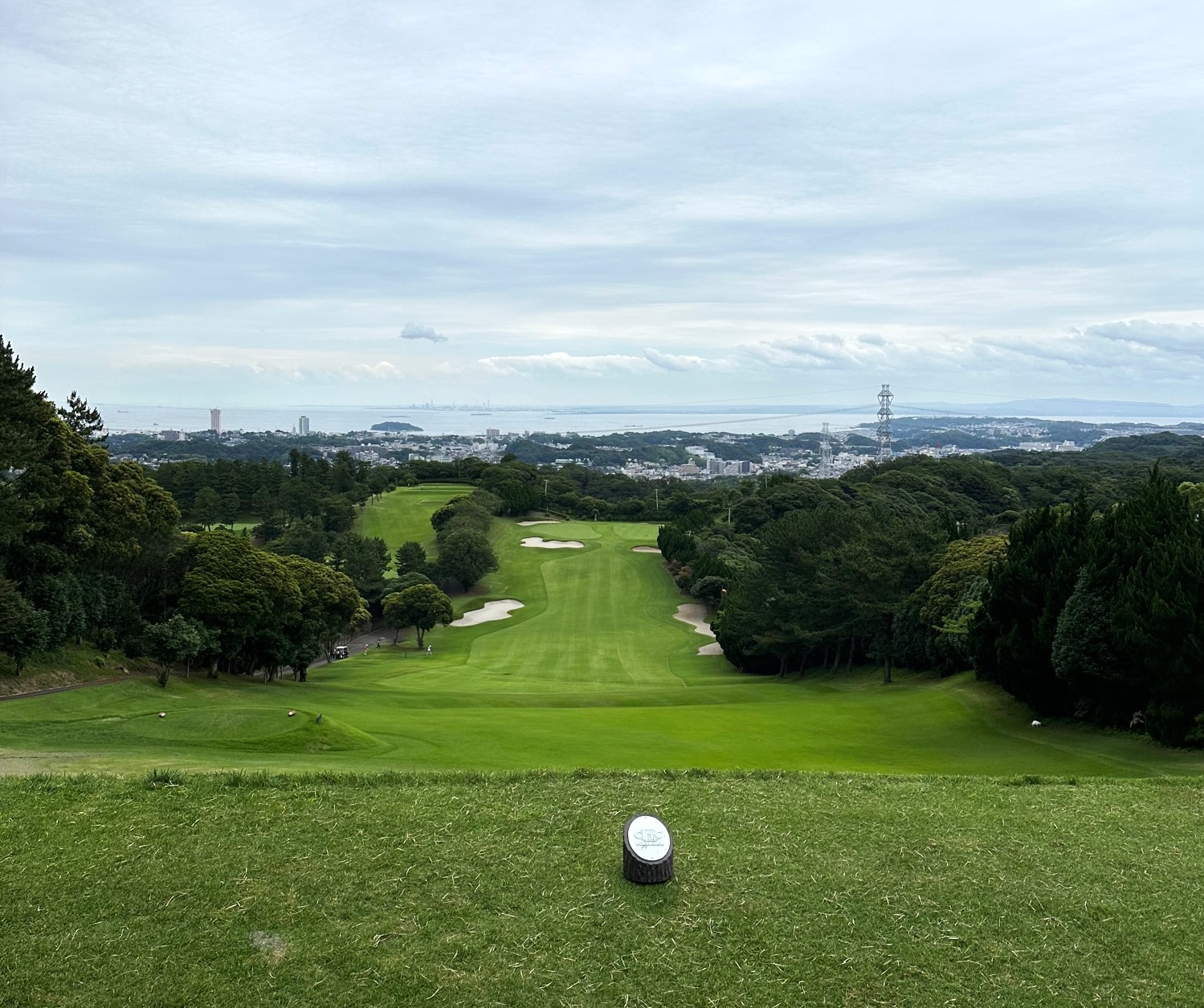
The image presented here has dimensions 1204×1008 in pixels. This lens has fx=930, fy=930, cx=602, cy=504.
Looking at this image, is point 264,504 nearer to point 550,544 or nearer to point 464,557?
point 550,544

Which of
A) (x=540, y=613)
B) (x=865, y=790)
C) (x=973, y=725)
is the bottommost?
(x=540, y=613)

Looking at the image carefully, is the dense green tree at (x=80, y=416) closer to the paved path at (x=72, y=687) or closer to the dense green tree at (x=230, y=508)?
the paved path at (x=72, y=687)

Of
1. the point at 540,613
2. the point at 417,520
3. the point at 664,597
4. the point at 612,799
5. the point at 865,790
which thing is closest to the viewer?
the point at 612,799

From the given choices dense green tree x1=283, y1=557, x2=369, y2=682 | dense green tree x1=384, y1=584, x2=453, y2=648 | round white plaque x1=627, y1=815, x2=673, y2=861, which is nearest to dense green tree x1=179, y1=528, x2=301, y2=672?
dense green tree x1=283, y1=557, x2=369, y2=682

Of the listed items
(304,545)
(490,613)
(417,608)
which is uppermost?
(304,545)

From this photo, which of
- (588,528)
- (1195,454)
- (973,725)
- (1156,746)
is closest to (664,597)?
(588,528)

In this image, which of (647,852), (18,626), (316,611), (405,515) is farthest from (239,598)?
(405,515)

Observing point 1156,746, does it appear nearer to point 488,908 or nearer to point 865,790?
point 865,790
